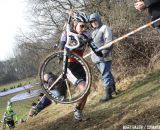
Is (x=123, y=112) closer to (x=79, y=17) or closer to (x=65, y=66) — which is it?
(x=65, y=66)

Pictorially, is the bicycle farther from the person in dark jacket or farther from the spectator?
the spectator

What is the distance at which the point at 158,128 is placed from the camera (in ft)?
22.1

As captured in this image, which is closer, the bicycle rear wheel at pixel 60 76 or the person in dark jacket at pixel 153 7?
the person in dark jacket at pixel 153 7

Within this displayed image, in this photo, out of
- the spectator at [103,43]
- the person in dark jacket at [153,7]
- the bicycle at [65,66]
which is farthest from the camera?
the spectator at [103,43]

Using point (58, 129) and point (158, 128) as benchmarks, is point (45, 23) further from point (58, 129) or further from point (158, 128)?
point (158, 128)

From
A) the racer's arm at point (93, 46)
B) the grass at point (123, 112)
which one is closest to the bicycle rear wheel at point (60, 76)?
the racer's arm at point (93, 46)

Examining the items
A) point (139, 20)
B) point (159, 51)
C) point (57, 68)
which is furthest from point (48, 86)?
point (139, 20)

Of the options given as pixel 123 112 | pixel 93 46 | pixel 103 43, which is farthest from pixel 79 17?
pixel 103 43

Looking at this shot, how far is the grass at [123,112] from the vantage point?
771 centimetres

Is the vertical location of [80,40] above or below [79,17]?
below

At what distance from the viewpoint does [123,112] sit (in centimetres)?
862

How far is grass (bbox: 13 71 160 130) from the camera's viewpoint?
25.3 ft

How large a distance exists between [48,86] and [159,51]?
21.9 ft

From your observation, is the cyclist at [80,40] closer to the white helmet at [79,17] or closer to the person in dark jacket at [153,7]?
the white helmet at [79,17]
